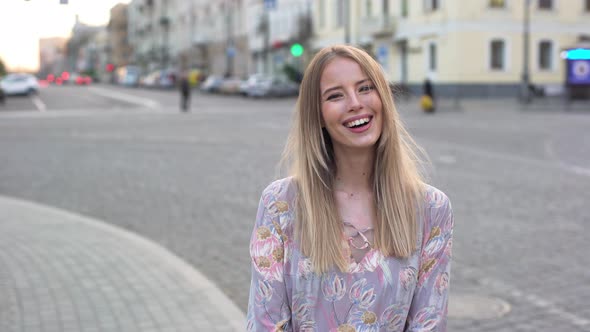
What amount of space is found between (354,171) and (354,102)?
0.74 feet

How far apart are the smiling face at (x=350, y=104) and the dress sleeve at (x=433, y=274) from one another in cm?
29

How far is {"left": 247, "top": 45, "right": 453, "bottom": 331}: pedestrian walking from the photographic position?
2.42m

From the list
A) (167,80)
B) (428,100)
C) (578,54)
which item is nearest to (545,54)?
(578,54)

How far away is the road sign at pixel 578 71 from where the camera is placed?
34750mm

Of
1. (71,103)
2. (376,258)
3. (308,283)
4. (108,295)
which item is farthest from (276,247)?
(71,103)

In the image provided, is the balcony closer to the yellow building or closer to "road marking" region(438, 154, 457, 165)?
the yellow building

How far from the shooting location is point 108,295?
6234 mm

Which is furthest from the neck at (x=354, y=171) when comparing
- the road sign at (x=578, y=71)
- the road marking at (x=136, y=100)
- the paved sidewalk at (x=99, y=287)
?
the road marking at (x=136, y=100)

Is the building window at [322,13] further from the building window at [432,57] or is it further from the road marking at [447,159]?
the road marking at [447,159]

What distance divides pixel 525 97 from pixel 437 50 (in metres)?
8.99

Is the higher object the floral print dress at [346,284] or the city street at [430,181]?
the floral print dress at [346,284]

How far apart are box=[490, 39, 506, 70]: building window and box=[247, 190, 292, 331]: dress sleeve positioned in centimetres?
4483

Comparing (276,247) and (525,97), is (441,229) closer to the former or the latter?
(276,247)

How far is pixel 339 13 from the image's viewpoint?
57.8 meters
